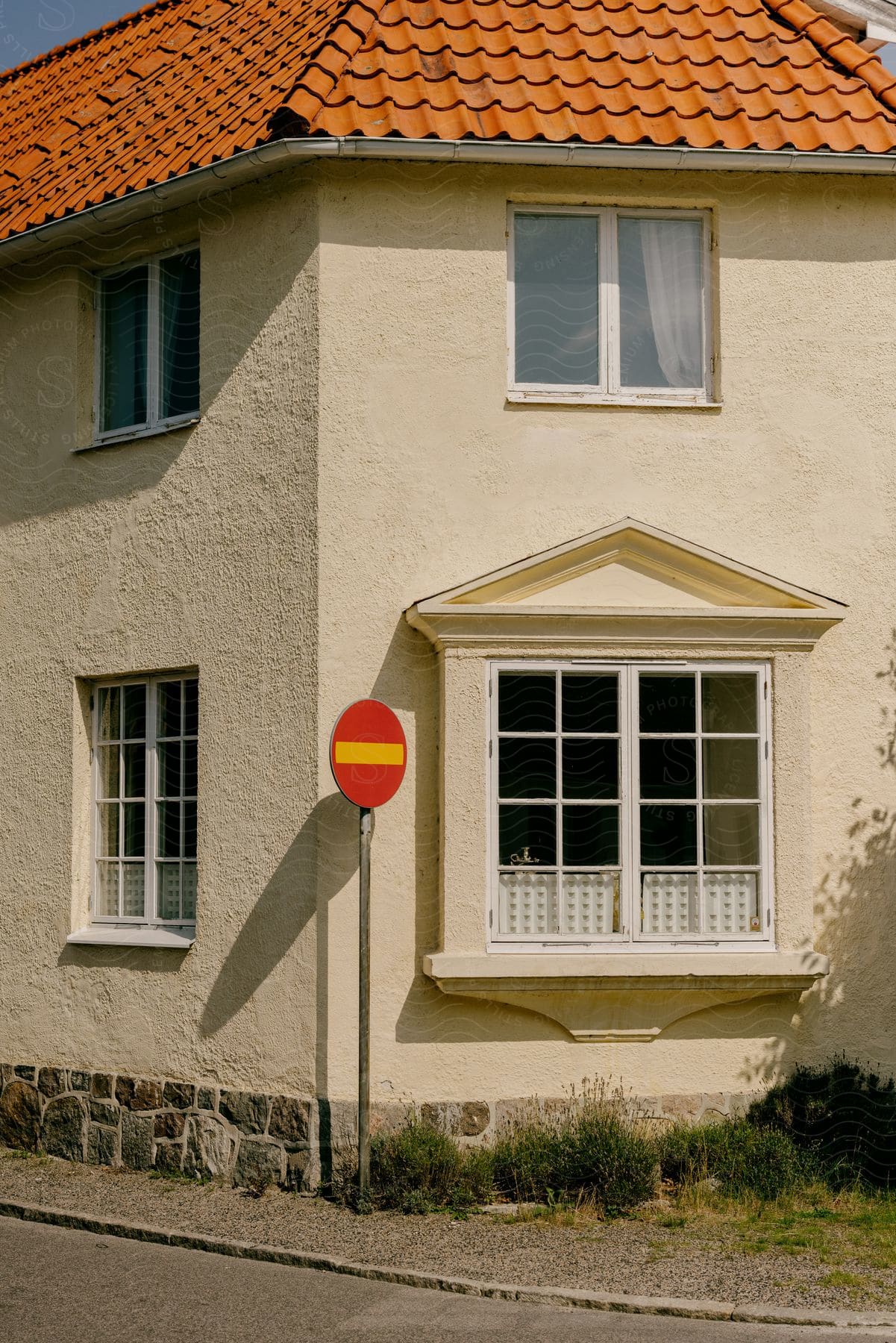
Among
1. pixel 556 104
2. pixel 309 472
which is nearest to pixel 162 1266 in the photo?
pixel 309 472

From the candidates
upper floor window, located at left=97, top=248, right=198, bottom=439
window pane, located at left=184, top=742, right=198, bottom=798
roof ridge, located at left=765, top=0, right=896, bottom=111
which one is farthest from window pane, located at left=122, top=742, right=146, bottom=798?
roof ridge, located at left=765, top=0, right=896, bottom=111

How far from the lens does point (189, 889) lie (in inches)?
412

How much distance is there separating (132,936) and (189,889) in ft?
1.61

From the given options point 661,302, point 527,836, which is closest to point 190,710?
point 527,836

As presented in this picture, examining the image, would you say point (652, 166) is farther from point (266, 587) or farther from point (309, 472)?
point (266, 587)

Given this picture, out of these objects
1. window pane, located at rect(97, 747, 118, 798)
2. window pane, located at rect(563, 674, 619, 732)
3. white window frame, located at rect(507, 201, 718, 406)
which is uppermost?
white window frame, located at rect(507, 201, 718, 406)

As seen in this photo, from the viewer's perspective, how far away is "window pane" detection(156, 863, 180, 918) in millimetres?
10531

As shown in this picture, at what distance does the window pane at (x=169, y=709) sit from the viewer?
35.0ft

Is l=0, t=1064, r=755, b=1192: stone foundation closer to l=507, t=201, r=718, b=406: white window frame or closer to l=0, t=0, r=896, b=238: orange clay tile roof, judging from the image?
l=507, t=201, r=718, b=406: white window frame

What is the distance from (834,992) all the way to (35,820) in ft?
18.0

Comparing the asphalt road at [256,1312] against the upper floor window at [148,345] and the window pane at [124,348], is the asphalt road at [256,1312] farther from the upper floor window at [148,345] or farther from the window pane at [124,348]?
the window pane at [124,348]

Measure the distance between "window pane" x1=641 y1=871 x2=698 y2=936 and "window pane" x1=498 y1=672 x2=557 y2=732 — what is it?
1.14 meters

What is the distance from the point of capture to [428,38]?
10562 millimetres

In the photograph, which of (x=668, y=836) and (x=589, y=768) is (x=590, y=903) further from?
(x=589, y=768)
